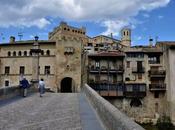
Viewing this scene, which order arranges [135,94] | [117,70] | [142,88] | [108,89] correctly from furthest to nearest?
[117,70] → [142,88] → [108,89] → [135,94]

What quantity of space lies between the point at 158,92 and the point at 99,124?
47.6 meters

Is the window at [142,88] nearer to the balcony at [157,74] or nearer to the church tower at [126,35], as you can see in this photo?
the balcony at [157,74]

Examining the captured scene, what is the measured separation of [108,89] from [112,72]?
3867mm

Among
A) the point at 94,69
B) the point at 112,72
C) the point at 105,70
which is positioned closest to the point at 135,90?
the point at 112,72

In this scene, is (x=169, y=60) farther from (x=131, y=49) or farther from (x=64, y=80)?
(x=64, y=80)

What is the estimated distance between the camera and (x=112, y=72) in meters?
58.2

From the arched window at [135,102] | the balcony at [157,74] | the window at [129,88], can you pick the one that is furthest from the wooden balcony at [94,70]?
the balcony at [157,74]

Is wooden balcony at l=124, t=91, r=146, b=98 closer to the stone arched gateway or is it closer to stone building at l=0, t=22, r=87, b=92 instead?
stone building at l=0, t=22, r=87, b=92

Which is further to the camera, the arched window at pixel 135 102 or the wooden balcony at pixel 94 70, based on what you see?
the wooden balcony at pixel 94 70

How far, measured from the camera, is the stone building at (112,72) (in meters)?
55.2

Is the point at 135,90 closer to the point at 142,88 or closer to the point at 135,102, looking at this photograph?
the point at 142,88

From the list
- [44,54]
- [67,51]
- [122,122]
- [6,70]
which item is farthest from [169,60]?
[122,122]

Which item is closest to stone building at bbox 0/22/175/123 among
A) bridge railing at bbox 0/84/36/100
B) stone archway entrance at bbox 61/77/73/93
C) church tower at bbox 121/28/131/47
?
stone archway entrance at bbox 61/77/73/93

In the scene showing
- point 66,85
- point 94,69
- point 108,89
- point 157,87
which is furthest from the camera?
point 94,69
